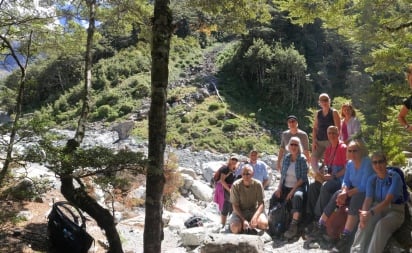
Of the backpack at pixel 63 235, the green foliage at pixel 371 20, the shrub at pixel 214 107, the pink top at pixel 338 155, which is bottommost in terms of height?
the backpack at pixel 63 235

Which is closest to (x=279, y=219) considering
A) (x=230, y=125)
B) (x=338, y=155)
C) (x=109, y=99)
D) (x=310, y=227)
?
(x=310, y=227)

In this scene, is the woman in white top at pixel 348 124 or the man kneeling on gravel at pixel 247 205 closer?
the man kneeling on gravel at pixel 247 205

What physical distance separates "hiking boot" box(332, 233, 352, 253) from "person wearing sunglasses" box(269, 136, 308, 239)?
0.72m

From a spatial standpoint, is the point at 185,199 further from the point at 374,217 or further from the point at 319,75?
→ the point at 319,75

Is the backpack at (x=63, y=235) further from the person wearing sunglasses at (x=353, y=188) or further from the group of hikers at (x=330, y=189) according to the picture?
the person wearing sunglasses at (x=353, y=188)

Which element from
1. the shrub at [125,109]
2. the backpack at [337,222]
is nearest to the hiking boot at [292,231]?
the backpack at [337,222]

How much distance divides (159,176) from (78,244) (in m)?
1.94

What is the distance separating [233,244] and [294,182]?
1558 millimetres

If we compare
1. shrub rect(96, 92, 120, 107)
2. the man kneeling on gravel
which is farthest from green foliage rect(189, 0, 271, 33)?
shrub rect(96, 92, 120, 107)

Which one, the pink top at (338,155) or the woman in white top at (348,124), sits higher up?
the woman in white top at (348,124)

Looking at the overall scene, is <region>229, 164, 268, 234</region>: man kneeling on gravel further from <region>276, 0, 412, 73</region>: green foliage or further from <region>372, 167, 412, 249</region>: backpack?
<region>276, 0, 412, 73</region>: green foliage

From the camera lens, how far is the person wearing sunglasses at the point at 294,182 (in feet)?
20.1

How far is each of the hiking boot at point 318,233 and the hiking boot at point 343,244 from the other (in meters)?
0.37

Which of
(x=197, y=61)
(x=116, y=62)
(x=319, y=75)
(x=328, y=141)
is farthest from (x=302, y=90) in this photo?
(x=328, y=141)
